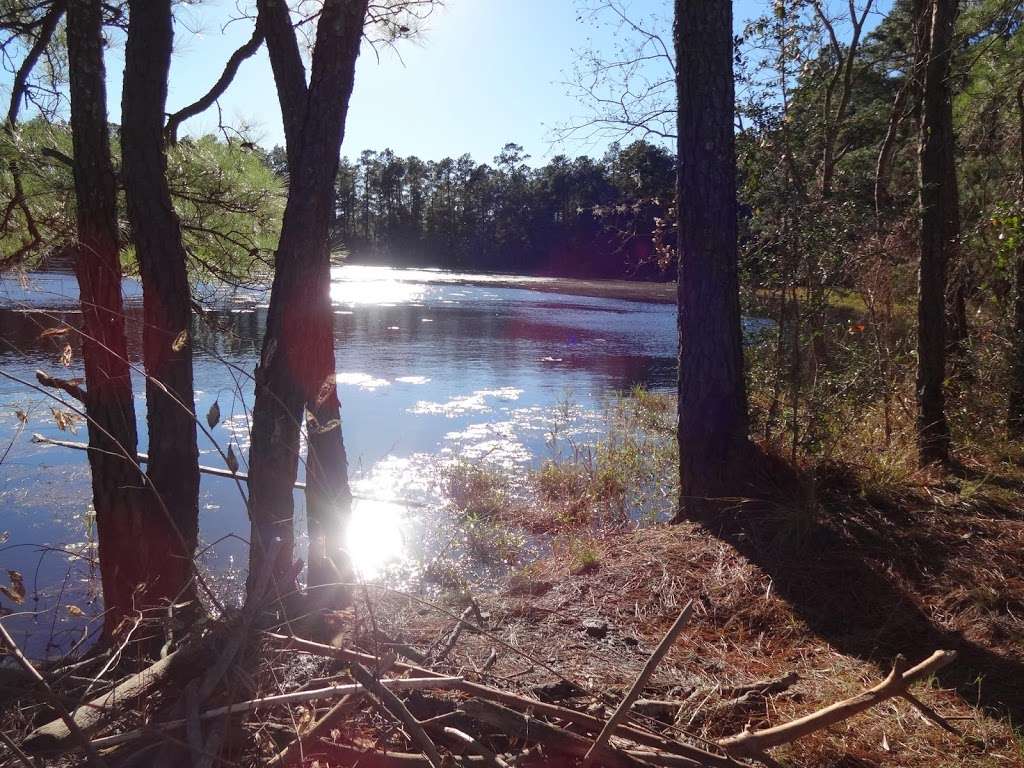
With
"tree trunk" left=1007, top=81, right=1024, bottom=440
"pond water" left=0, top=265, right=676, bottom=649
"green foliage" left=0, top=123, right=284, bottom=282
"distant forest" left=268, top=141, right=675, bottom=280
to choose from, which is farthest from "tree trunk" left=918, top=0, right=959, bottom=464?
"distant forest" left=268, top=141, right=675, bottom=280

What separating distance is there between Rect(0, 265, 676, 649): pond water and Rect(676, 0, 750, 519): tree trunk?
2547mm

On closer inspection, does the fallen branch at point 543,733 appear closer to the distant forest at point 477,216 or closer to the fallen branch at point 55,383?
the fallen branch at point 55,383

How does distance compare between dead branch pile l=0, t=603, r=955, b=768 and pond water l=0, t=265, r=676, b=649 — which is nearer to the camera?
dead branch pile l=0, t=603, r=955, b=768

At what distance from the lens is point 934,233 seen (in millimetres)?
5461

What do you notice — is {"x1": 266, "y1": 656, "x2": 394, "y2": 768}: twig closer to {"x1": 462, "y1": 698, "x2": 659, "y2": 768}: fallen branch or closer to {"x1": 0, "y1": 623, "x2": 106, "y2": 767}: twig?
{"x1": 462, "y1": 698, "x2": 659, "y2": 768}: fallen branch

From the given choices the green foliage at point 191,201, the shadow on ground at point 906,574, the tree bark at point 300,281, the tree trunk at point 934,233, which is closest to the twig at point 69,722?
the tree bark at point 300,281

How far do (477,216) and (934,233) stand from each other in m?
76.9

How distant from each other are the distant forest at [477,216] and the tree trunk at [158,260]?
55942mm

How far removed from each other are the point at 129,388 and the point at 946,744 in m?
4.51

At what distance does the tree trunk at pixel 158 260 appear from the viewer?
404 centimetres

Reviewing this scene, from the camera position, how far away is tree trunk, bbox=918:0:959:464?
5465 mm

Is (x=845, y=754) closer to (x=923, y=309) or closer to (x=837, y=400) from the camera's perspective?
(x=837, y=400)

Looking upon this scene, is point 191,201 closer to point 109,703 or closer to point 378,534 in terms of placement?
point 378,534

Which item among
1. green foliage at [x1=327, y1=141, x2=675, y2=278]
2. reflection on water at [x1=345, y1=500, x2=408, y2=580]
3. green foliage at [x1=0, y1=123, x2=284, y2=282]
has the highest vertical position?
green foliage at [x1=327, y1=141, x2=675, y2=278]
